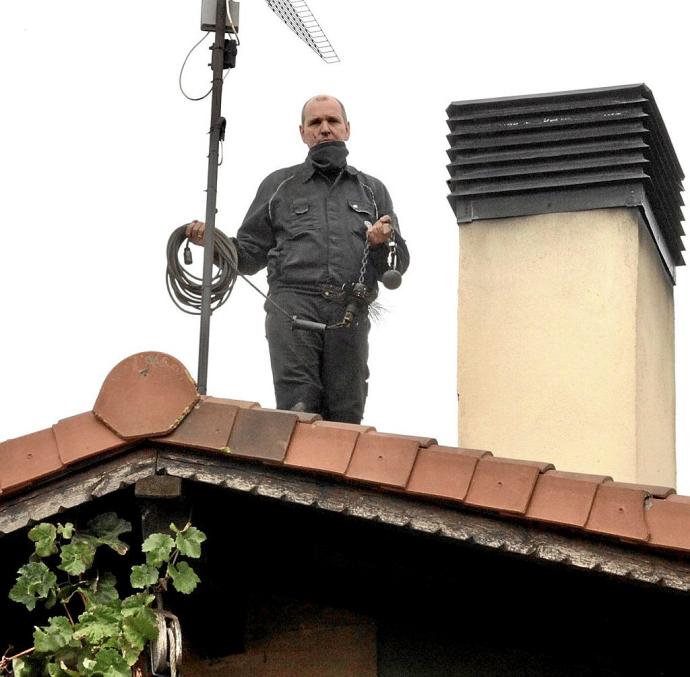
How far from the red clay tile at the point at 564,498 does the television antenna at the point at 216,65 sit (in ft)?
6.69

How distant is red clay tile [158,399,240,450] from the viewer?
18.6 ft

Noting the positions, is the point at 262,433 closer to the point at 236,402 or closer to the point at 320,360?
the point at 236,402

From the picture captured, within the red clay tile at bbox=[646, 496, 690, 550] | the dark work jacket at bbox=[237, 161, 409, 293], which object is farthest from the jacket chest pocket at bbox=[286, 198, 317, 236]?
the red clay tile at bbox=[646, 496, 690, 550]

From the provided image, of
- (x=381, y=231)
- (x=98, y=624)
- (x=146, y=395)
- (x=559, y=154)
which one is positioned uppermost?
(x=559, y=154)

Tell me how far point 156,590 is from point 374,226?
2489 millimetres

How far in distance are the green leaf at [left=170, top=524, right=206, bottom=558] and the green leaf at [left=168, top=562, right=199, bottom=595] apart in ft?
0.14

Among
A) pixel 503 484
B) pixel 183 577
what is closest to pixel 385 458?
pixel 503 484

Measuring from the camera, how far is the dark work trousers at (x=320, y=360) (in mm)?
7758

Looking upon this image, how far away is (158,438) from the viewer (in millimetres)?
5680

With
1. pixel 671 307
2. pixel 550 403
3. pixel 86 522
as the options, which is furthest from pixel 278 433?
pixel 671 307

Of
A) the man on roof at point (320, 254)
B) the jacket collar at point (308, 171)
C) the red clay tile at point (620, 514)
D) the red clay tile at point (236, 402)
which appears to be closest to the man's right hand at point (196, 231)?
the man on roof at point (320, 254)

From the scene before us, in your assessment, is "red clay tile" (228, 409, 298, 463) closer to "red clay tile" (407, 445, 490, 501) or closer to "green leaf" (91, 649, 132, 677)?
"red clay tile" (407, 445, 490, 501)

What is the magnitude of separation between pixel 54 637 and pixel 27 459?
0.53 m

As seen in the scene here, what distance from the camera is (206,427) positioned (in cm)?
569
